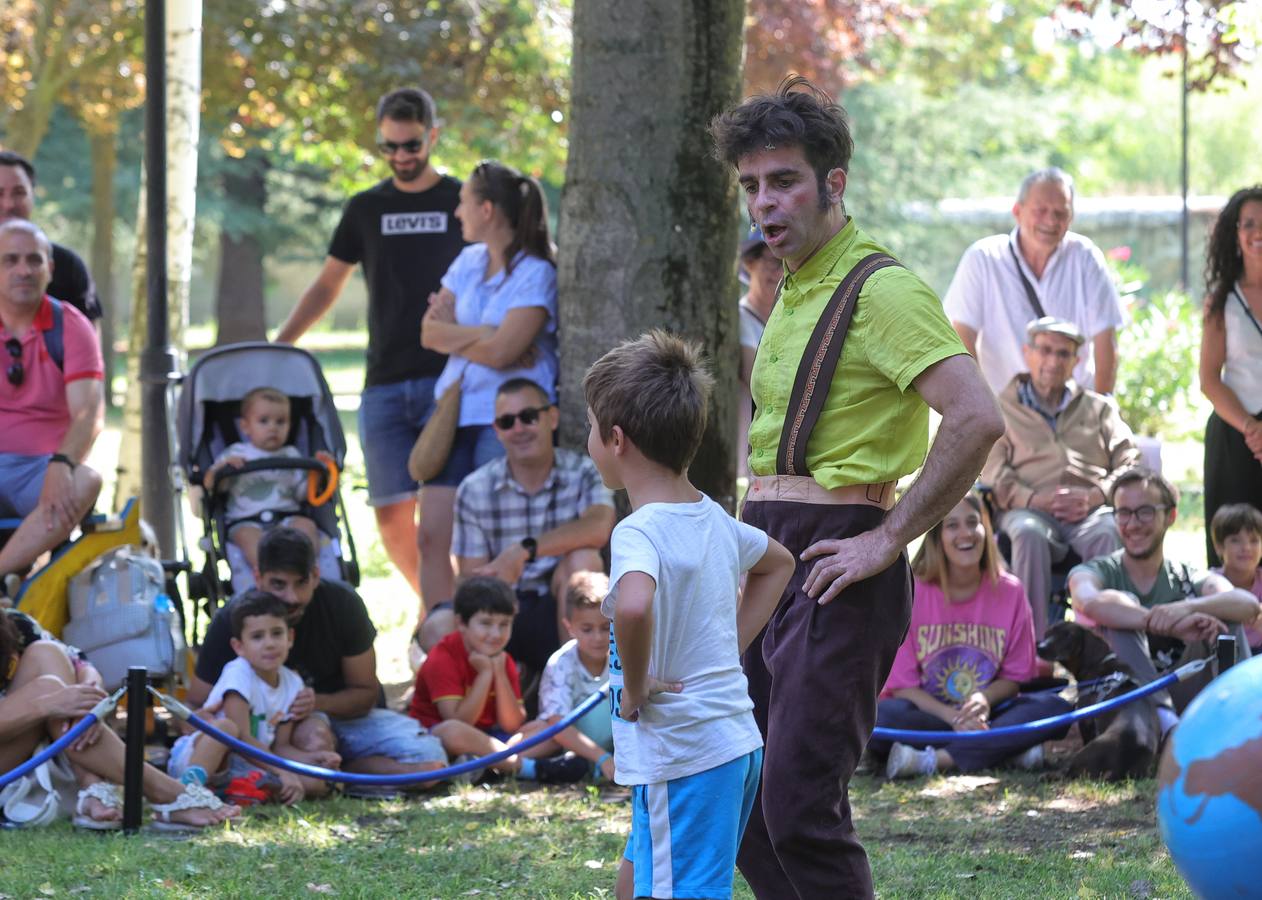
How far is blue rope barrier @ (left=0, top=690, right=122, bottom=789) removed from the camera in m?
5.52

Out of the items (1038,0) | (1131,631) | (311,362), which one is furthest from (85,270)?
(1038,0)

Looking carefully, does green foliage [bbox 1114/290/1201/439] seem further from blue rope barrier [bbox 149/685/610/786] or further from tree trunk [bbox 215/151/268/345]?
tree trunk [bbox 215/151/268/345]

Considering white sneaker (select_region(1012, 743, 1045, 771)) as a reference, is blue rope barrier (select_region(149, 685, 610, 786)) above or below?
above

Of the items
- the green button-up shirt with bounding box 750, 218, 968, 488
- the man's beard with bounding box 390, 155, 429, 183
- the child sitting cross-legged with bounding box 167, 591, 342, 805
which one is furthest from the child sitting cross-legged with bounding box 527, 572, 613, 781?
the green button-up shirt with bounding box 750, 218, 968, 488

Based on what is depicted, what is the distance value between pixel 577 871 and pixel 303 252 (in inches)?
1575

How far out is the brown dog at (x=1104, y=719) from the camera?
647 centimetres

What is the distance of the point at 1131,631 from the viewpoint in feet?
22.1

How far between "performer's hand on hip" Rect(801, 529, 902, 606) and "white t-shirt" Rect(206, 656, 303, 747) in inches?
125

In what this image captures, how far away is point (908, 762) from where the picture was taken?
6.54m

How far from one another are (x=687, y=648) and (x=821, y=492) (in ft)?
1.60

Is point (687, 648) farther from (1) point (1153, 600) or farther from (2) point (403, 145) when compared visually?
(2) point (403, 145)

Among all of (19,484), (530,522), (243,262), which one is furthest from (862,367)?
(243,262)

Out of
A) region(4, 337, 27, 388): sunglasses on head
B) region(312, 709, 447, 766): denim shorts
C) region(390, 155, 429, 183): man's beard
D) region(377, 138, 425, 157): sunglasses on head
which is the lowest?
region(312, 709, 447, 766): denim shorts

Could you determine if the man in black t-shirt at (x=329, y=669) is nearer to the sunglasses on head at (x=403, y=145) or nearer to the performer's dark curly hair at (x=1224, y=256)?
the sunglasses on head at (x=403, y=145)
